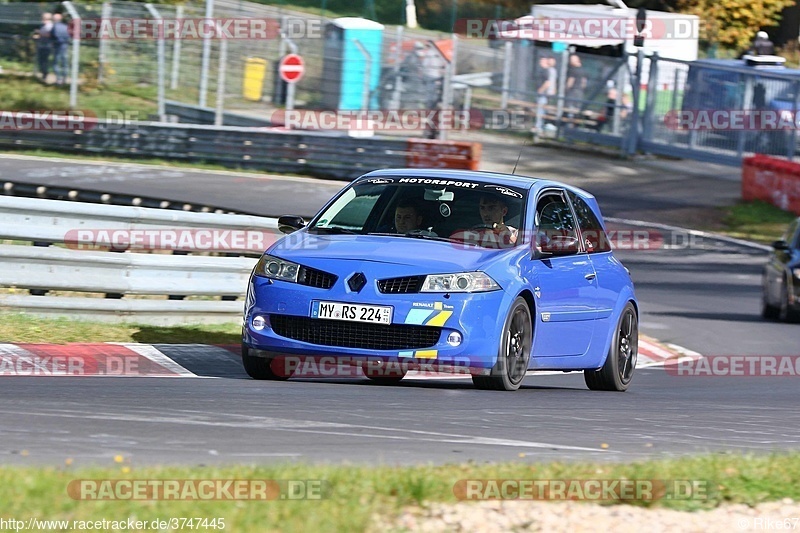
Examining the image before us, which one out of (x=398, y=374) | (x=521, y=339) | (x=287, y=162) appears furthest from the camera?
(x=287, y=162)

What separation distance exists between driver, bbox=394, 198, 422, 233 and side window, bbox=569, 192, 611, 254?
1453 millimetres

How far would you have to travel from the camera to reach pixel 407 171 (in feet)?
33.7

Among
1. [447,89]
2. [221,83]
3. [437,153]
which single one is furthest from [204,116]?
[437,153]

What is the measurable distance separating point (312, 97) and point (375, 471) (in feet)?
83.4

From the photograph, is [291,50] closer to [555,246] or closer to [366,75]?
[366,75]

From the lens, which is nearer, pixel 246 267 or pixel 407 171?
pixel 407 171

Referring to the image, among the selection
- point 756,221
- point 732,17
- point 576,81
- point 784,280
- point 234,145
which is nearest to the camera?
point 784,280

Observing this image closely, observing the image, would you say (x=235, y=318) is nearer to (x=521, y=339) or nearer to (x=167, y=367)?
(x=167, y=367)

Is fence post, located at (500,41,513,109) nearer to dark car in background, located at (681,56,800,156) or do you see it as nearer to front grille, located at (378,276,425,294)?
dark car in background, located at (681,56,800,156)

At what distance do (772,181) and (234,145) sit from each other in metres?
10.7

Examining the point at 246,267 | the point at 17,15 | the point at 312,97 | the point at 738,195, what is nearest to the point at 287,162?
the point at 312,97

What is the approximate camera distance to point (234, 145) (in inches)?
1113

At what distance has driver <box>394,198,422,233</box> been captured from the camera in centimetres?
970

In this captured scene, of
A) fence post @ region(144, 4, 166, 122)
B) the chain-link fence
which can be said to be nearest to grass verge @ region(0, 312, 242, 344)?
the chain-link fence
